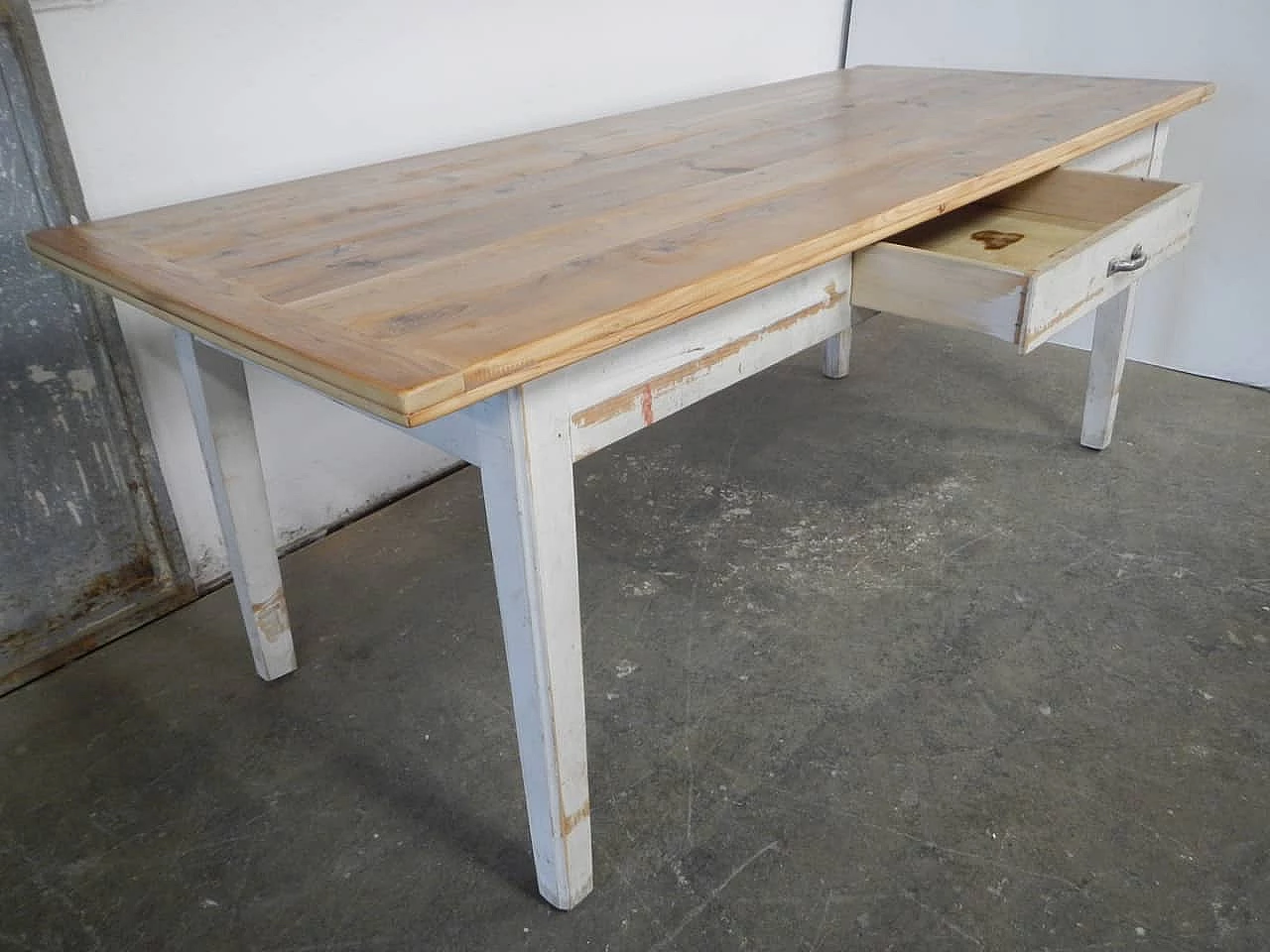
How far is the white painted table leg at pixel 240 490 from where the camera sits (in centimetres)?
124

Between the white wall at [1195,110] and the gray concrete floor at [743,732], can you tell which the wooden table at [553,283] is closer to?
the gray concrete floor at [743,732]

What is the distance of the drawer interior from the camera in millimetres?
1478

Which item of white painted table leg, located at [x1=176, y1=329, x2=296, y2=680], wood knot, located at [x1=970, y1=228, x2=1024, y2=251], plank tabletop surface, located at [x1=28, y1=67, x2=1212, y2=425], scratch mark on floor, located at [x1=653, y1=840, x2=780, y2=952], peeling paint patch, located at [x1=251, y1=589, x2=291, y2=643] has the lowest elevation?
scratch mark on floor, located at [x1=653, y1=840, x2=780, y2=952]

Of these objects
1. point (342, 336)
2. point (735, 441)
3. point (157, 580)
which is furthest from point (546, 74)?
point (342, 336)

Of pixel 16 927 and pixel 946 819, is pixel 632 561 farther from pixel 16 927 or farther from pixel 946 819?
pixel 16 927

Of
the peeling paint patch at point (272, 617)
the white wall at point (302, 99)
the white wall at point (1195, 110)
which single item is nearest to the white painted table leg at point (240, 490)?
the peeling paint patch at point (272, 617)

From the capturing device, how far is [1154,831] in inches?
46.9

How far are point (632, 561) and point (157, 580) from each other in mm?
787

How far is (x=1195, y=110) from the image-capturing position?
2.22m

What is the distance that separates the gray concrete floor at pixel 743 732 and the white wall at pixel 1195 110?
443mm

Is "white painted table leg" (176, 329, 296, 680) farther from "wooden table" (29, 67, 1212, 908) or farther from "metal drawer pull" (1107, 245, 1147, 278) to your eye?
"metal drawer pull" (1107, 245, 1147, 278)

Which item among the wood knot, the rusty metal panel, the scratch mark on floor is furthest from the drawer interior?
the rusty metal panel

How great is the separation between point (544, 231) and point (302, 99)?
749 mm

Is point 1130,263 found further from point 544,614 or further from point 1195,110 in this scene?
point 1195,110
